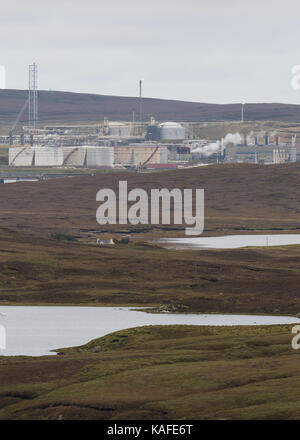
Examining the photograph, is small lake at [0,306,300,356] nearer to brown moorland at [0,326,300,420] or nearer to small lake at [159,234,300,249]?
brown moorland at [0,326,300,420]

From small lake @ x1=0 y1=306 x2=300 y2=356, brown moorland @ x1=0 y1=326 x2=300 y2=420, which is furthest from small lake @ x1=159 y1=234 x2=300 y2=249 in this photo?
brown moorland @ x1=0 y1=326 x2=300 y2=420

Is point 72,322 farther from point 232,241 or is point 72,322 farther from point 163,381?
point 232,241

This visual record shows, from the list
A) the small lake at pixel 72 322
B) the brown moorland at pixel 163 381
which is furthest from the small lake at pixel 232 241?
the brown moorland at pixel 163 381

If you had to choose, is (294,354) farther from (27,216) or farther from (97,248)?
(27,216)

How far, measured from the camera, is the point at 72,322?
7512 cm

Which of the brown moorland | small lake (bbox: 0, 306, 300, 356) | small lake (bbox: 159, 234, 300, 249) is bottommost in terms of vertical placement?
small lake (bbox: 159, 234, 300, 249)

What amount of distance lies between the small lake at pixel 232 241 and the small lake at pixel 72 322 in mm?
63326

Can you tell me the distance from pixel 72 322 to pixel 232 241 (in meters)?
85.7

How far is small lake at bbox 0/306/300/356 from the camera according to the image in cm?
6506

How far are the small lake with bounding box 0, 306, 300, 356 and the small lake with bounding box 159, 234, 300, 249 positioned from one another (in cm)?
6333

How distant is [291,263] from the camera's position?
11944 cm

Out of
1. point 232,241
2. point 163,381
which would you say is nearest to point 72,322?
point 163,381

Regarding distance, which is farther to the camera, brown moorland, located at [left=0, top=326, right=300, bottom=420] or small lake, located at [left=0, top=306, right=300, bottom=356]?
small lake, located at [left=0, top=306, right=300, bottom=356]
